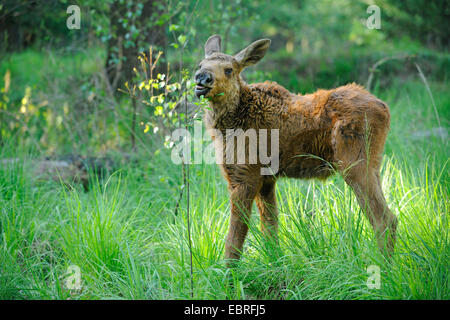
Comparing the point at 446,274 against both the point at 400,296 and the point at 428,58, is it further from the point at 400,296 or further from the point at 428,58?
the point at 428,58

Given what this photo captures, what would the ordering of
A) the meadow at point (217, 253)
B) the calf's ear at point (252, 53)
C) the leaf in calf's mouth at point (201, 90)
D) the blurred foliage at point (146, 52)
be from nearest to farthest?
the meadow at point (217, 253)
the leaf in calf's mouth at point (201, 90)
the calf's ear at point (252, 53)
the blurred foliage at point (146, 52)

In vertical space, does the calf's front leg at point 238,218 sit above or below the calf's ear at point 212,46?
below

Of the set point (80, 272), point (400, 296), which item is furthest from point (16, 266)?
point (400, 296)

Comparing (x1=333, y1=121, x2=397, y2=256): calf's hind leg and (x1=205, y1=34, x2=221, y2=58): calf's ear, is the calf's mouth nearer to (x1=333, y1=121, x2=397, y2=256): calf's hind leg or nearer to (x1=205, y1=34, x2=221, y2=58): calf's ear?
(x1=205, y1=34, x2=221, y2=58): calf's ear

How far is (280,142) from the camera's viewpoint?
4.04 m

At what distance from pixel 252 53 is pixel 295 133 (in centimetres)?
93

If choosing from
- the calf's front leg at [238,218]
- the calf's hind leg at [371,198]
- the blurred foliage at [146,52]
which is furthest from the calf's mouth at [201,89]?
the calf's hind leg at [371,198]

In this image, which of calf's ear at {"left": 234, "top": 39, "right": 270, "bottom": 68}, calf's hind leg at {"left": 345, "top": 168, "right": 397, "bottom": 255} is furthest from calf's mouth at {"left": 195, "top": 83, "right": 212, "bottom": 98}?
calf's hind leg at {"left": 345, "top": 168, "right": 397, "bottom": 255}

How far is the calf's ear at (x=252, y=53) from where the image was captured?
4208 mm

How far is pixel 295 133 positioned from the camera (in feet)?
13.2

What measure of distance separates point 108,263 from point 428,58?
10.7 meters

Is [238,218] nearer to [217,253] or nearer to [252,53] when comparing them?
[217,253]

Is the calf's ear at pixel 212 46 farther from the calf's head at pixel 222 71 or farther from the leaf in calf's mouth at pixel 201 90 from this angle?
the leaf in calf's mouth at pixel 201 90

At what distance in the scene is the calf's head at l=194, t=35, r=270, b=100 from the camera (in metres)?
3.87
